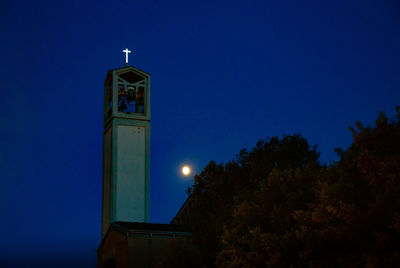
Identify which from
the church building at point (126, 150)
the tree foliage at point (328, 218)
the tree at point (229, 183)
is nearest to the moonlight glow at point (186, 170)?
the tree at point (229, 183)

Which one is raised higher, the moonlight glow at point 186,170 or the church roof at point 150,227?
the moonlight glow at point 186,170

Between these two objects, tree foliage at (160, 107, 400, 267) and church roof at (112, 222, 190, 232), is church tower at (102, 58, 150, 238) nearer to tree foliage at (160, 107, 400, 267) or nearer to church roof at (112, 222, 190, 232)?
church roof at (112, 222, 190, 232)

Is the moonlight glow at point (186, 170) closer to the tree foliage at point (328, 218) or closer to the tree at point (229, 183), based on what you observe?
the tree at point (229, 183)

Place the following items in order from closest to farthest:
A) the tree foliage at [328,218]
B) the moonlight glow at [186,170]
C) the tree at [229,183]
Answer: the tree foliage at [328,218] → the tree at [229,183] → the moonlight glow at [186,170]

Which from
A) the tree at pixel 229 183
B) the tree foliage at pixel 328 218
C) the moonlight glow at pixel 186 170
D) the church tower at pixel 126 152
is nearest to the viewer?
the tree foliage at pixel 328 218

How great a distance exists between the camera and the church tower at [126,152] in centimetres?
4319

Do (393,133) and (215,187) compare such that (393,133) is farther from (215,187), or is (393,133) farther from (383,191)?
(215,187)

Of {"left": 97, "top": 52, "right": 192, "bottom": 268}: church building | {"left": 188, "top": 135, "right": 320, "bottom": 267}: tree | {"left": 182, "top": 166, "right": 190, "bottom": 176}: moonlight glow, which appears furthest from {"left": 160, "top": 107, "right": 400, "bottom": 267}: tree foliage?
{"left": 97, "top": 52, "right": 192, "bottom": 268}: church building

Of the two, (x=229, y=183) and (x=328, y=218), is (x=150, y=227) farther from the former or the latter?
(x=328, y=218)

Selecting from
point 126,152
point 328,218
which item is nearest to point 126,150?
point 126,152

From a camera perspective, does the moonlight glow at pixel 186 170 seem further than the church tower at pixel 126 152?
No

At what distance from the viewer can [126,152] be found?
4434 centimetres

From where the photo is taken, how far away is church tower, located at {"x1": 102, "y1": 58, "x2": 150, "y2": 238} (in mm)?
43188

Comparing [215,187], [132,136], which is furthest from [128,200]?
[215,187]
